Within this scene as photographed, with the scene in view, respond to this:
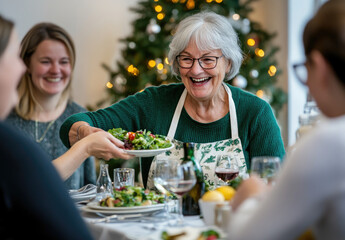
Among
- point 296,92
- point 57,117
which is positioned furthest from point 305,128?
point 296,92

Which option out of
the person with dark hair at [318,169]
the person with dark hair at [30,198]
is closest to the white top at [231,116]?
the person with dark hair at [318,169]

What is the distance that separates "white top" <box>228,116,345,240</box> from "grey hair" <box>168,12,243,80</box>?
1.49 metres

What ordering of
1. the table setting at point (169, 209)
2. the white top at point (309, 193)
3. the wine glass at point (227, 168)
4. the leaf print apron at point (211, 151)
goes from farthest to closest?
the leaf print apron at point (211, 151) → the wine glass at point (227, 168) → the table setting at point (169, 209) → the white top at point (309, 193)

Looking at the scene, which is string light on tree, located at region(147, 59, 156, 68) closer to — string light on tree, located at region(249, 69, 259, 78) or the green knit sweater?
string light on tree, located at region(249, 69, 259, 78)

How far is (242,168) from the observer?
2166mm

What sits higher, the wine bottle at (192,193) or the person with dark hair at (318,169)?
the person with dark hair at (318,169)

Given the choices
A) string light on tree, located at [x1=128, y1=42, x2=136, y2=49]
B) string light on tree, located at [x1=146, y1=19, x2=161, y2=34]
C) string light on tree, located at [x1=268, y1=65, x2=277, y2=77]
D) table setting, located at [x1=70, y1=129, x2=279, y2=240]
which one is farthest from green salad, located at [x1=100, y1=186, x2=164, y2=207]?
string light on tree, located at [x1=268, y1=65, x2=277, y2=77]

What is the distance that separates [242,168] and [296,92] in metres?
3.52

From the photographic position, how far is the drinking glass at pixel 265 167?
1.33 m

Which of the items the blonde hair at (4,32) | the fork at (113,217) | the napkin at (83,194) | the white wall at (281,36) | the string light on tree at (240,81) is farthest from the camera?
the white wall at (281,36)

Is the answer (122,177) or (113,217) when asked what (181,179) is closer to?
(113,217)

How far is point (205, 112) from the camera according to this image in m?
2.49

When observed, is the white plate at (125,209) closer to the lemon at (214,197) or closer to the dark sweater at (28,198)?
the lemon at (214,197)

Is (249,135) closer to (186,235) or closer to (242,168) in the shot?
(242,168)
